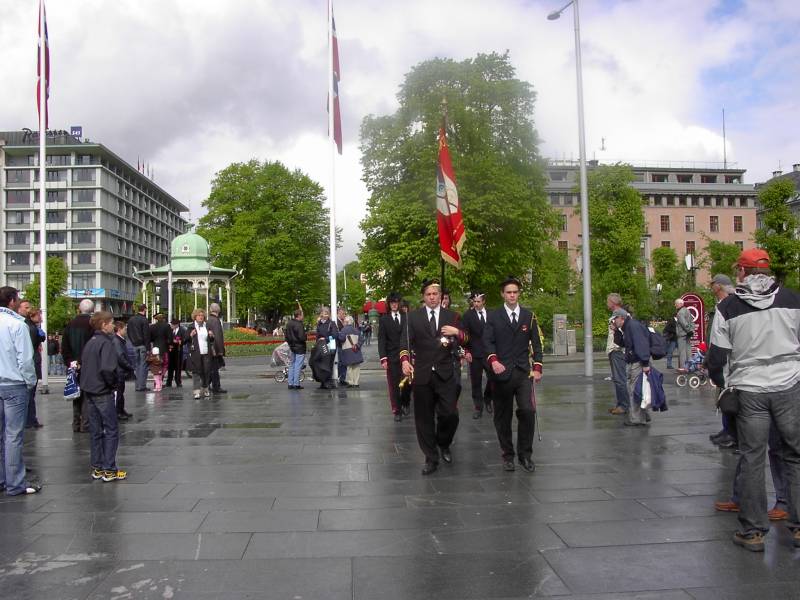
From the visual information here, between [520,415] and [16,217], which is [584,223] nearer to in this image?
[520,415]

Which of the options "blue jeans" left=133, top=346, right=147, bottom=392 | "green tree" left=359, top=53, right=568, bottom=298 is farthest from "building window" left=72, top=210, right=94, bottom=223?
"blue jeans" left=133, top=346, right=147, bottom=392

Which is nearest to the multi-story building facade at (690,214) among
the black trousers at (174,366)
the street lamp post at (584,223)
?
the street lamp post at (584,223)

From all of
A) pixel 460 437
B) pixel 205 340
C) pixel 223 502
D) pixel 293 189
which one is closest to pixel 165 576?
pixel 223 502

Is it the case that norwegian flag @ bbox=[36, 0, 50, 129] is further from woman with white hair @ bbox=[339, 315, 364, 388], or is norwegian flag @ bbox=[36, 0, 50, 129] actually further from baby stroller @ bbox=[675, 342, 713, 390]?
baby stroller @ bbox=[675, 342, 713, 390]

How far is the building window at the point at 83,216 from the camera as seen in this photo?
100062 millimetres

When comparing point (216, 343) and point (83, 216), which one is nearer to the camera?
point (216, 343)

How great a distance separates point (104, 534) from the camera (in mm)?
5551

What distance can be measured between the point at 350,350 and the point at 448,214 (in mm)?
6549

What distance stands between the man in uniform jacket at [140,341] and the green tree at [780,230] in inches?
1847

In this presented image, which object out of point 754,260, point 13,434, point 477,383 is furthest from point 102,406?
point 477,383

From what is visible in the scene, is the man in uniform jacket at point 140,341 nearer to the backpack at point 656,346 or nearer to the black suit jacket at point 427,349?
the black suit jacket at point 427,349

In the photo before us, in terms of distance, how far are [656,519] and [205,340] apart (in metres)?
11.8

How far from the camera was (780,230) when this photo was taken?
178ft

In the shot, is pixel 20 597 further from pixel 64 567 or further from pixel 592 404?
pixel 592 404
